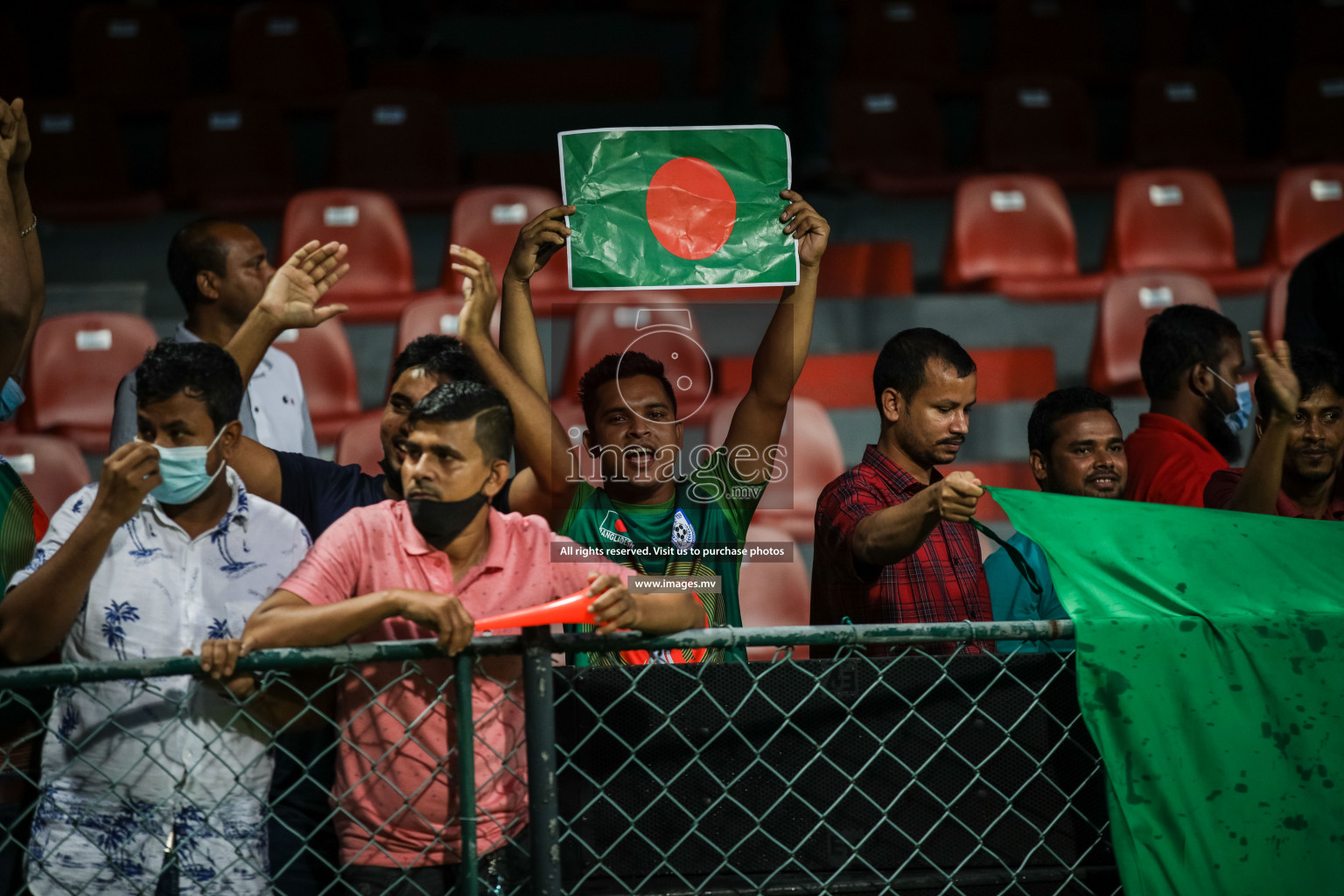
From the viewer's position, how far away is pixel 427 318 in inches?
193

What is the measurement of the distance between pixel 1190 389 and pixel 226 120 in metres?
5.06

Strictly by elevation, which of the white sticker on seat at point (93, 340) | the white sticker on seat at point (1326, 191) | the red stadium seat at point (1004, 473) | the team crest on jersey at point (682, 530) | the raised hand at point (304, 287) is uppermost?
the raised hand at point (304, 287)

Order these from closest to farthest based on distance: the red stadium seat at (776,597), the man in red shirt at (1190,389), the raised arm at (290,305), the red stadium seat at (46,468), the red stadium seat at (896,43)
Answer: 1. the raised arm at (290,305)
2. the man in red shirt at (1190,389)
3. the red stadium seat at (776,597)
4. the red stadium seat at (46,468)
5. the red stadium seat at (896,43)

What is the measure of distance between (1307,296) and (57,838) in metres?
3.64

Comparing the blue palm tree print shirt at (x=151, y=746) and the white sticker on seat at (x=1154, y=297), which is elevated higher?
the blue palm tree print shirt at (x=151, y=746)

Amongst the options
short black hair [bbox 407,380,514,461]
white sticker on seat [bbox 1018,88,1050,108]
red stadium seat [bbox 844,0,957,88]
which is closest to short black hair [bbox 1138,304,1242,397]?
short black hair [bbox 407,380,514,461]

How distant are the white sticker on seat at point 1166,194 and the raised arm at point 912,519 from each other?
437 cm

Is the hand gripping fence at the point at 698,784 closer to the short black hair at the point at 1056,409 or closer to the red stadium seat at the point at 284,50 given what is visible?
the short black hair at the point at 1056,409

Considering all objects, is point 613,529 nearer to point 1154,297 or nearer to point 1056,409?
point 1056,409

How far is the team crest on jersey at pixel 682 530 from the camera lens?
2354 mm

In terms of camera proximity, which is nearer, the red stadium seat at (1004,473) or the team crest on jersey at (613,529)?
the team crest on jersey at (613,529)

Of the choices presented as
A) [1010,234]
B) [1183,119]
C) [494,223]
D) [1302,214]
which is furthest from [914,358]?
[1183,119]

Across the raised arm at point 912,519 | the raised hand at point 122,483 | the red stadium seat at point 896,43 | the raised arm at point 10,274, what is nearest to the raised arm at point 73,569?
the raised hand at point 122,483

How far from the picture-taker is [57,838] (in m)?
2.08
